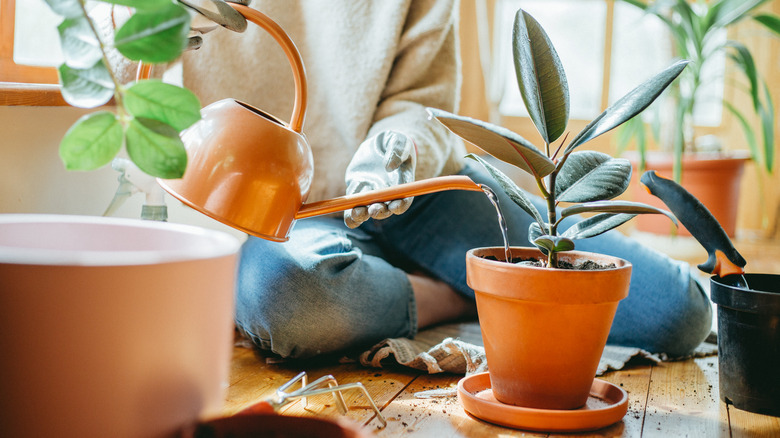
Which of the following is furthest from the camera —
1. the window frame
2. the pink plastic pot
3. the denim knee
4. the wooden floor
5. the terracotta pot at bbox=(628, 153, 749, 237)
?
the terracotta pot at bbox=(628, 153, 749, 237)

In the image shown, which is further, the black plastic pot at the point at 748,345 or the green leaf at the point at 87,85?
the black plastic pot at the point at 748,345

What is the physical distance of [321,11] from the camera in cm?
130

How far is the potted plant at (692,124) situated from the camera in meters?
2.30

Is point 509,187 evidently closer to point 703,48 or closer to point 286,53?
point 286,53

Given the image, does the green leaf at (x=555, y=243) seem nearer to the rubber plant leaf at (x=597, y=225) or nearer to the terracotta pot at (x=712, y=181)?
the rubber plant leaf at (x=597, y=225)

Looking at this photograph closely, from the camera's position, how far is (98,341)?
0.37 metres

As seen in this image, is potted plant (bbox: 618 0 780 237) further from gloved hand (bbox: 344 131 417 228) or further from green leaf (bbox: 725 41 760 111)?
gloved hand (bbox: 344 131 417 228)

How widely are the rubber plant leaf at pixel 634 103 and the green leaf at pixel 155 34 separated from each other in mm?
395

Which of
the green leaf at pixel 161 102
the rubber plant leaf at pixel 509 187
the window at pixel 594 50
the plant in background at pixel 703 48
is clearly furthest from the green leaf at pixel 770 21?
the green leaf at pixel 161 102

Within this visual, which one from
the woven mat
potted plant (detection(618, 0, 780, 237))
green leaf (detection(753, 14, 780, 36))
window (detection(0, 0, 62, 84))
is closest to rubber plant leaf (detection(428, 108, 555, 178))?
the woven mat

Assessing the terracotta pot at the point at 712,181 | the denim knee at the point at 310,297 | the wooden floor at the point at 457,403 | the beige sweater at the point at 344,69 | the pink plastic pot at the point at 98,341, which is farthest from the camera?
the terracotta pot at the point at 712,181

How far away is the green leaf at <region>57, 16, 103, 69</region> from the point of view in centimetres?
44

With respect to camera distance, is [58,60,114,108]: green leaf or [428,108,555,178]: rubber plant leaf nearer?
[58,60,114,108]: green leaf

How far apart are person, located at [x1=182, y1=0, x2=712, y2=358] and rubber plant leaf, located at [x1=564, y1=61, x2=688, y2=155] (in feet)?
1.33
